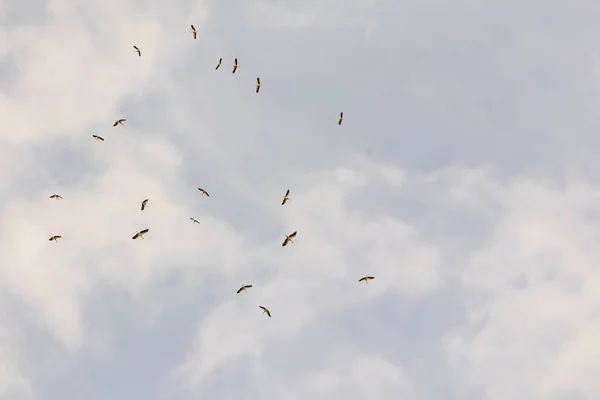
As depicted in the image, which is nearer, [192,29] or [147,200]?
[147,200]

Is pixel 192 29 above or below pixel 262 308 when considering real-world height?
above

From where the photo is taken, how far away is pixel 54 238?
161 m

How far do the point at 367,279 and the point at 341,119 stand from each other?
44.1 metres

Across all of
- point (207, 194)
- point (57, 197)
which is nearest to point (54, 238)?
point (57, 197)

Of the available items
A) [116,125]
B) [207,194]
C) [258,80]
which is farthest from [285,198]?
[116,125]

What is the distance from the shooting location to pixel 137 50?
163 m

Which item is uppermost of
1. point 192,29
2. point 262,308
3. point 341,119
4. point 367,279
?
point 192,29

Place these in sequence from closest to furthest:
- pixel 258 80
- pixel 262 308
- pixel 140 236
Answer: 1. pixel 140 236
2. pixel 262 308
3. pixel 258 80

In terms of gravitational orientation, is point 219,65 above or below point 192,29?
below

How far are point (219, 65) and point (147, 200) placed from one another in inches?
1565

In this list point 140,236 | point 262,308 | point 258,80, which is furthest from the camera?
point 258,80

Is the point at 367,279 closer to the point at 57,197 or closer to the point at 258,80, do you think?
the point at 258,80

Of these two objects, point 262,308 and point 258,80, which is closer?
point 262,308

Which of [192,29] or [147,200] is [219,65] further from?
[147,200]
